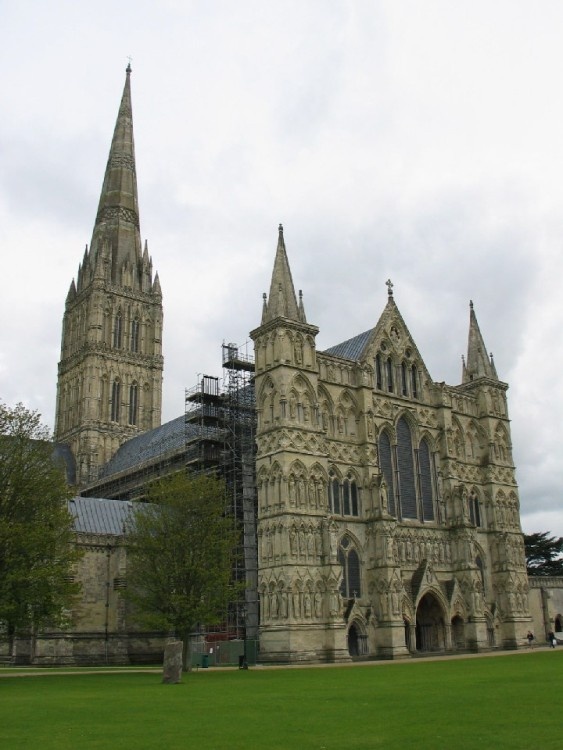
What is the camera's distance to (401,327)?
184ft

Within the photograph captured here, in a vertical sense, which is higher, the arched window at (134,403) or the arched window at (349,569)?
the arched window at (134,403)

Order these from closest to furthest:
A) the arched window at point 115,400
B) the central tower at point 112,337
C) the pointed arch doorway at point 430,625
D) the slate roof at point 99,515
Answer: the pointed arch doorway at point 430,625 → the slate roof at point 99,515 → the central tower at point 112,337 → the arched window at point 115,400

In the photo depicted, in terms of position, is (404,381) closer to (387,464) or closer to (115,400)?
(387,464)

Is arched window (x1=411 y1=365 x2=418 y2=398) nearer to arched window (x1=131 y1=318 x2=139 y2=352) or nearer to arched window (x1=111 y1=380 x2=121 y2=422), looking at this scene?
arched window (x1=111 y1=380 x2=121 y2=422)

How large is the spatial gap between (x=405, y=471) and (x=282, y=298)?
48.6 ft

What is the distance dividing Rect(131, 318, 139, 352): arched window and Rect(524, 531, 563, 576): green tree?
170ft

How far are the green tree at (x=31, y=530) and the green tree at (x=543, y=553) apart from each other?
65678 mm

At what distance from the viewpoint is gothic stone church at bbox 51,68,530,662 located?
4425cm

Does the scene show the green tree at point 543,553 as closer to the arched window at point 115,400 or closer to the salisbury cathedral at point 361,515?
the salisbury cathedral at point 361,515

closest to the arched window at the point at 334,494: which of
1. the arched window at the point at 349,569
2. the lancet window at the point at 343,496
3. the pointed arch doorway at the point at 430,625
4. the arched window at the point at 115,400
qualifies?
the lancet window at the point at 343,496

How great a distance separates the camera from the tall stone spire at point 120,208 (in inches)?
3905

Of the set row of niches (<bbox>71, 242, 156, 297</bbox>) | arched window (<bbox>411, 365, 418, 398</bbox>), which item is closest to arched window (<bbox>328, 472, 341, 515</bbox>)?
arched window (<bbox>411, 365, 418, 398</bbox>)

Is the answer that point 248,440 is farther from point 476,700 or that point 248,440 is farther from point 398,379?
point 476,700

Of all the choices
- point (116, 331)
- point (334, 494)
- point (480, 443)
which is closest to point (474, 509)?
point (480, 443)
